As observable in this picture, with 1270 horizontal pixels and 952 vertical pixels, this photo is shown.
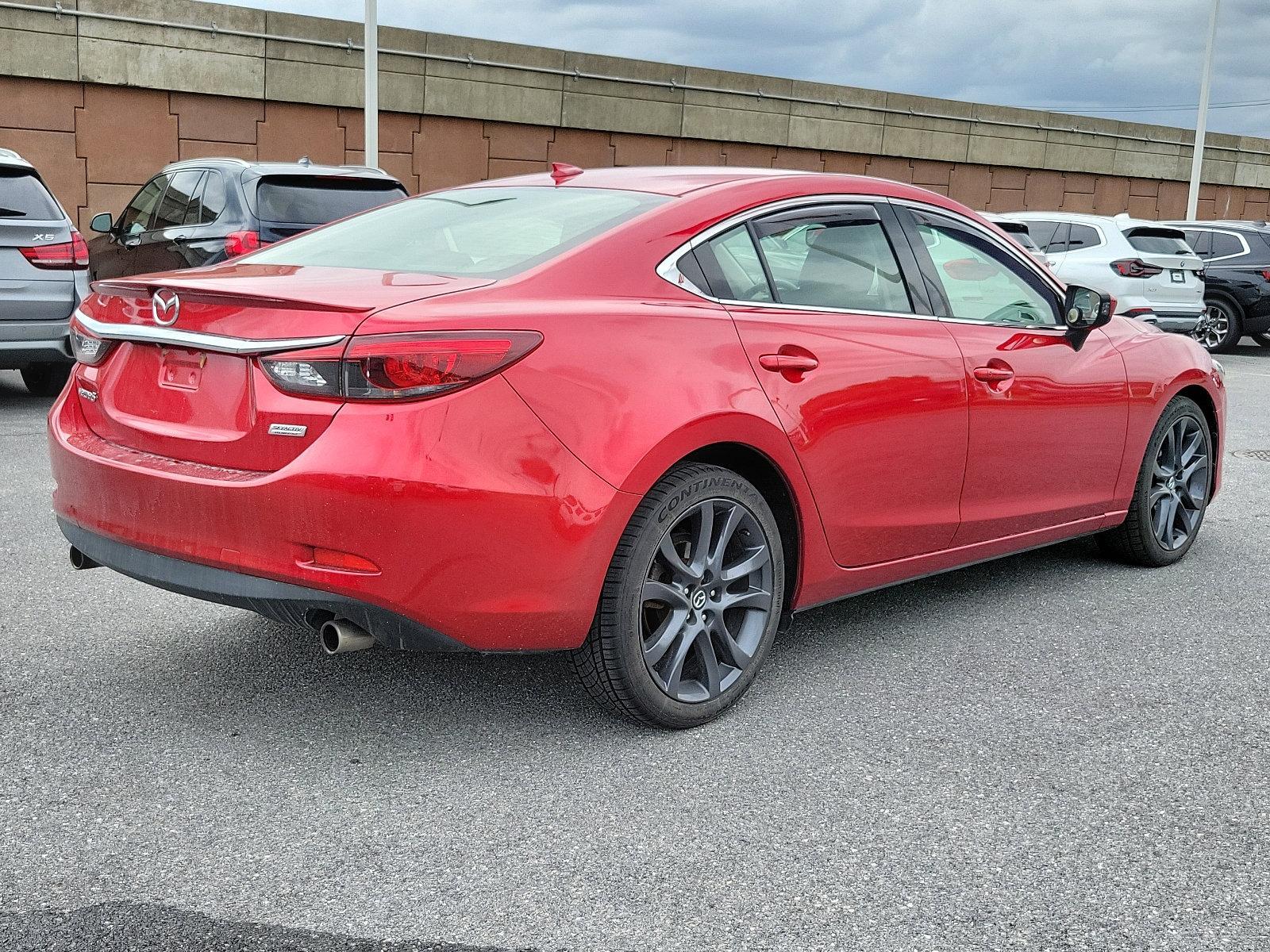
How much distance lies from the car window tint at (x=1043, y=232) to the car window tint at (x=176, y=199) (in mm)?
9282

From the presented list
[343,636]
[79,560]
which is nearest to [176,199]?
[79,560]

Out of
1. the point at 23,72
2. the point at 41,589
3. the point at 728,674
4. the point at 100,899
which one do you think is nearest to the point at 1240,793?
the point at 728,674

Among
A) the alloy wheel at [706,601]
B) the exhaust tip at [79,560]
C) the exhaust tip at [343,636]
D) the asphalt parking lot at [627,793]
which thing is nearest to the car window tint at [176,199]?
the asphalt parking lot at [627,793]

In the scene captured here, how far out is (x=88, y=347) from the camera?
3.80 meters

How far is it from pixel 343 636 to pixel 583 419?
2.47 feet

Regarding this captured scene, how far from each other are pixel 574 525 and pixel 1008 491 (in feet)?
6.62

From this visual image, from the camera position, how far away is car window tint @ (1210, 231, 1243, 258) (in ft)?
59.1

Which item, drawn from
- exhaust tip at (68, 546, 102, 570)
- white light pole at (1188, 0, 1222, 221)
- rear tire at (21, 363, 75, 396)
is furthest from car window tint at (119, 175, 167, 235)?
white light pole at (1188, 0, 1222, 221)

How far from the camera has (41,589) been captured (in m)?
4.93

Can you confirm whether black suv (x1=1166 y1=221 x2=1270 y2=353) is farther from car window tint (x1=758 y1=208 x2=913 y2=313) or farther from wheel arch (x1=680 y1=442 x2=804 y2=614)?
wheel arch (x1=680 y1=442 x2=804 y2=614)

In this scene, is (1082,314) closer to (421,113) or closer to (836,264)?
(836,264)

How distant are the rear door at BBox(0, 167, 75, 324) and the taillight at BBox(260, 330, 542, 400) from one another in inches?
262

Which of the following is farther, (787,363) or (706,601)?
(787,363)

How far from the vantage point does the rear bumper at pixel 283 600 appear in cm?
322
